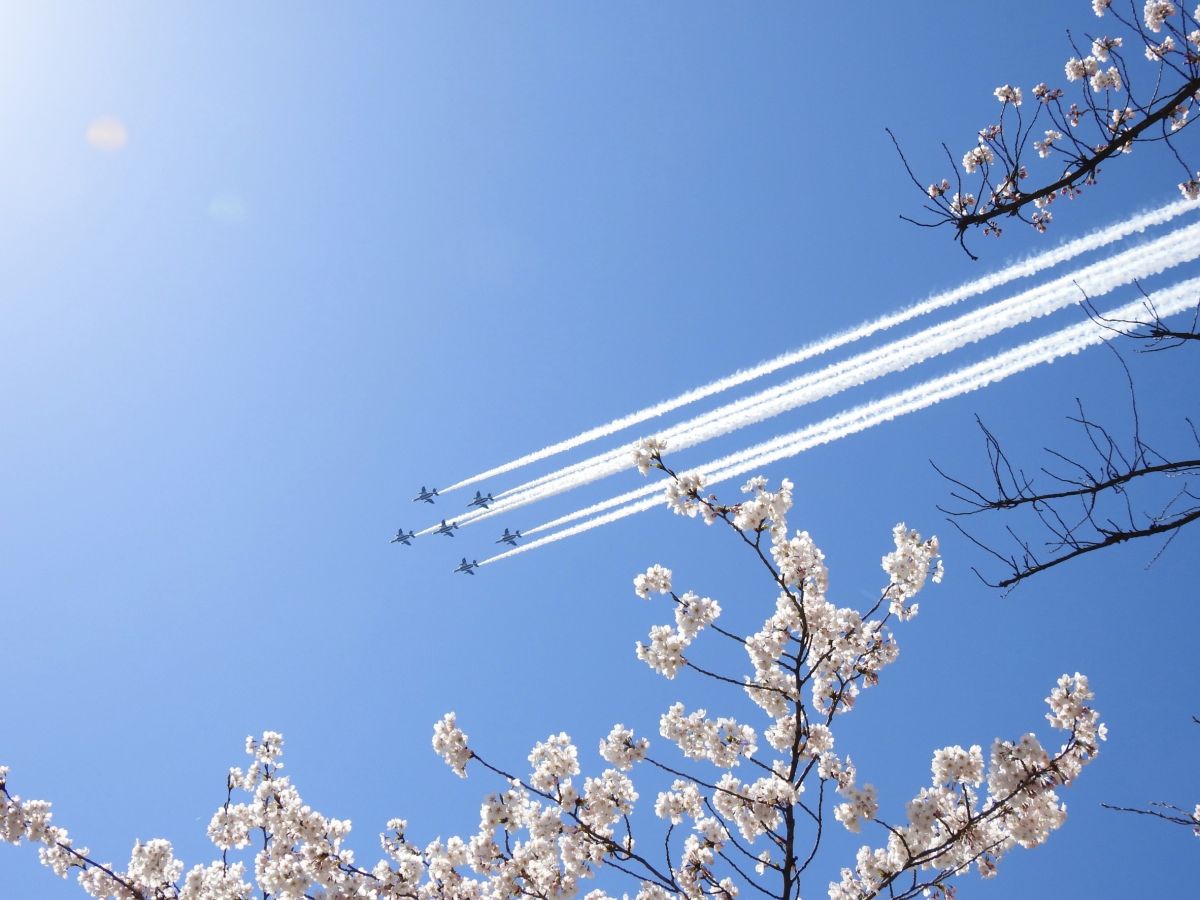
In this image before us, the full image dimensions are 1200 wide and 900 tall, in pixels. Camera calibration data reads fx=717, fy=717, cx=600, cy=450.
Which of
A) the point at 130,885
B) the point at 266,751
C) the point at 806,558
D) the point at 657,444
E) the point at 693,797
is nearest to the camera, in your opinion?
the point at 657,444

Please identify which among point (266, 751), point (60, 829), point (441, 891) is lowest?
point (441, 891)

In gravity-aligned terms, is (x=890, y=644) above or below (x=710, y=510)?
below

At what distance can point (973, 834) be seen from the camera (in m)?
7.29

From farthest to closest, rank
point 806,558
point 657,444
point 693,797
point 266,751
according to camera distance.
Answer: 1. point 266,751
2. point 693,797
3. point 806,558
4. point 657,444

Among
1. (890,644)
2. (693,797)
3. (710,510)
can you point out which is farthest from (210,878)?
(890,644)

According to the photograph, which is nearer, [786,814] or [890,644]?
[786,814]

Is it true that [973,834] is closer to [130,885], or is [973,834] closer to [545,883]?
[545,883]

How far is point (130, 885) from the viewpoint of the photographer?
902cm

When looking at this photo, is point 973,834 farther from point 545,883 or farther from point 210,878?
point 210,878

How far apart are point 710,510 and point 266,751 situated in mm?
7965

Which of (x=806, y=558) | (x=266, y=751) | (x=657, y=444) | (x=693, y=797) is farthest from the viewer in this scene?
(x=266, y=751)

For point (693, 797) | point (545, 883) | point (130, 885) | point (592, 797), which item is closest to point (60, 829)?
point (130, 885)

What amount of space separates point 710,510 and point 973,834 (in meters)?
4.31

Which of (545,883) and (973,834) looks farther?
(545,883)
